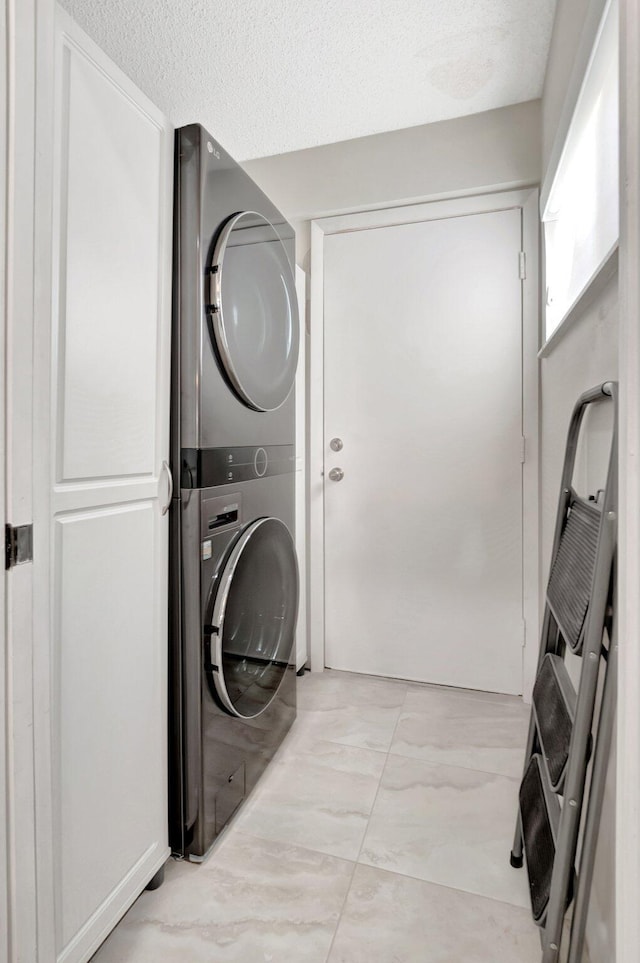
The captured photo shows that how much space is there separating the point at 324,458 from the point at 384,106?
1447 millimetres

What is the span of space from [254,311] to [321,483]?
1.11m

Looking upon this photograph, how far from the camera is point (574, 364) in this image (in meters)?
1.36

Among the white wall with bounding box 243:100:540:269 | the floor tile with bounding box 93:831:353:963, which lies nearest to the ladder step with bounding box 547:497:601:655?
the floor tile with bounding box 93:831:353:963

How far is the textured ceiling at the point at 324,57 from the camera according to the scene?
164 centimetres

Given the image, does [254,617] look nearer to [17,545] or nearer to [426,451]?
[17,545]

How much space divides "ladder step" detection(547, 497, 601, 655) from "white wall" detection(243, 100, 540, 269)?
1.61 m

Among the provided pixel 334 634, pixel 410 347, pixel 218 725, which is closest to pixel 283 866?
pixel 218 725

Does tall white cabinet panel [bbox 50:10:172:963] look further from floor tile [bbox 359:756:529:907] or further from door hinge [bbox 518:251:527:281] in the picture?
door hinge [bbox 518:251:527:281]

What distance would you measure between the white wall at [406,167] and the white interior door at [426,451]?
132 millimetres

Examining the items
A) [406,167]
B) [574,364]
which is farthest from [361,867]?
[406,167]

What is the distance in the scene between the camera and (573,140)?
1447 millimetres

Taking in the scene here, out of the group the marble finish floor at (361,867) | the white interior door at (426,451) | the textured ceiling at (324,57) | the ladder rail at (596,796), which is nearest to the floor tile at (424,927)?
the marble finish floor at (361,867)

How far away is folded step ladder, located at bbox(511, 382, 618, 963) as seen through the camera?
0.79 m

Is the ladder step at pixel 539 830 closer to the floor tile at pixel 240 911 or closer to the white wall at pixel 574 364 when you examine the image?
the white wall at pixel 574 364
